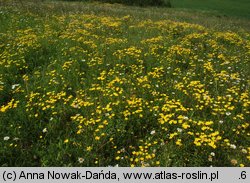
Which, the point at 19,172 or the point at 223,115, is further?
the point at 223,115

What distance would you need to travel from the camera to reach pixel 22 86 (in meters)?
6.00

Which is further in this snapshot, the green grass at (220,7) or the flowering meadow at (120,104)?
the green grass at (220,7)

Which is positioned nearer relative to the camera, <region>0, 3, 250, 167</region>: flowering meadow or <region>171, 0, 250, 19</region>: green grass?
<region>0, 3, 250, 167</region>: flowering meadow

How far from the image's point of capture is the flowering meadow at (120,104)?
4.12 m

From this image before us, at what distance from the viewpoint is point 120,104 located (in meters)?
Result: 5.07

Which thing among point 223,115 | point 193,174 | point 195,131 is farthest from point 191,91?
point 193,174

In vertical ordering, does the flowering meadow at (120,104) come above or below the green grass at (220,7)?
above

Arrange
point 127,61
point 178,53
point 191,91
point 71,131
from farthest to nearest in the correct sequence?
point 178,53, point 127,61, point 191,91, point 71,131

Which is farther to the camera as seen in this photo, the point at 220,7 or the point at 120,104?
the point at 220,7

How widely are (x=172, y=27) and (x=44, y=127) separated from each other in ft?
26.1

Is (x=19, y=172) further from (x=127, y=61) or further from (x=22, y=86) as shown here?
(x=127, y=61)

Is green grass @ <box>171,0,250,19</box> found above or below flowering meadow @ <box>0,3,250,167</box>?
below

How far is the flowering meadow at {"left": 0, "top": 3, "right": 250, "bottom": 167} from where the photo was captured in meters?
4.12

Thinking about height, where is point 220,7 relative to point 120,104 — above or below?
below
